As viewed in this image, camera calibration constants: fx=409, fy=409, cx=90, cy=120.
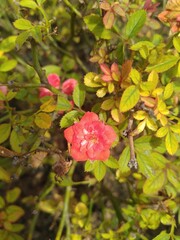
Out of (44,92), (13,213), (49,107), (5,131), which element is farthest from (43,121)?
(13,213)

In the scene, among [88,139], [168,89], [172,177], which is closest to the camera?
[88,139]

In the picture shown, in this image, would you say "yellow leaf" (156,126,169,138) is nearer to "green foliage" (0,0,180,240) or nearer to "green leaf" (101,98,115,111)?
"green foliage" (0,0,180,240)

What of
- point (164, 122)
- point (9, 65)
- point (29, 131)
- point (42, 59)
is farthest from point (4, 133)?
point (42, 59)

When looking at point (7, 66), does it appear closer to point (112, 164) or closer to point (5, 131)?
point (5, 131)

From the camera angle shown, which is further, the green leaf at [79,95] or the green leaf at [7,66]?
the green leaf at [7,66]

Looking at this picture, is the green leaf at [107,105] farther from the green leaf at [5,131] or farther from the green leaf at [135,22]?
the green leaf at [5,131]

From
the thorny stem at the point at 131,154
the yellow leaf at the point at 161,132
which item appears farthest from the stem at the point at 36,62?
the yellow leaf at the point at 161,132

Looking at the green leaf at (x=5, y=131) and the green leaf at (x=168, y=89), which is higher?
the green leaf at (x=168, y=89)
